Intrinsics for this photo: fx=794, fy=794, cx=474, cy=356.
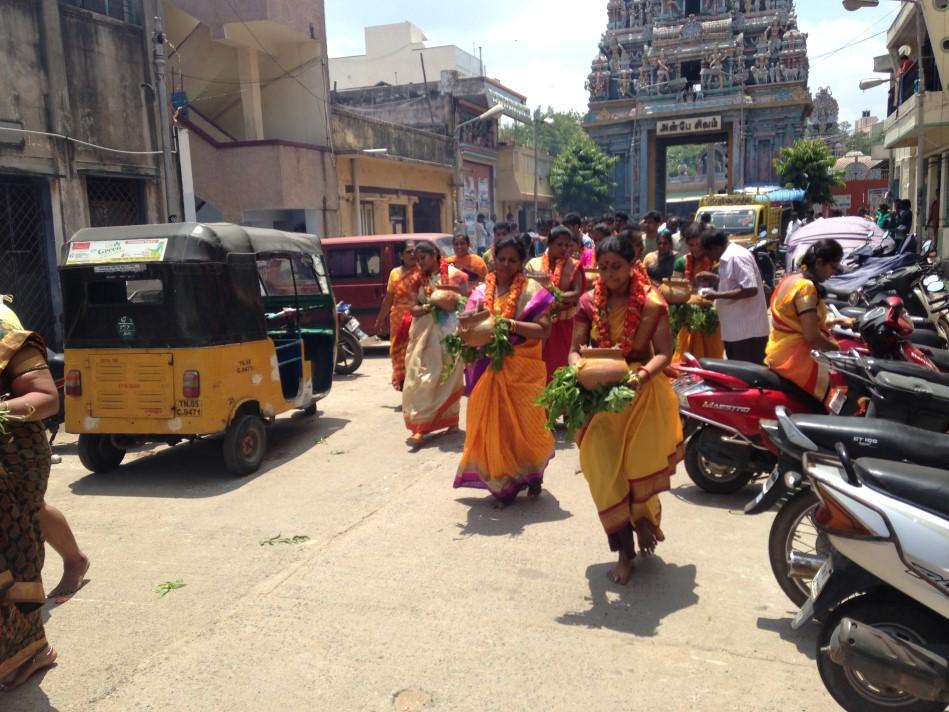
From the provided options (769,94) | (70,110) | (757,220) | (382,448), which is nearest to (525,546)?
(382,448)

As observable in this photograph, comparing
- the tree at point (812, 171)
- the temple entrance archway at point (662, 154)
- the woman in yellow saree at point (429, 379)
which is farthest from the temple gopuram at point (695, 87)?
the woman in yellow saree at point (429, 379)

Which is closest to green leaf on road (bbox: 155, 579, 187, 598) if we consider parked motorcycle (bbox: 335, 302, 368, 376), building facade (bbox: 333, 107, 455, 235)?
parked motorcycle (bbox: 335, 302, 368, 376)

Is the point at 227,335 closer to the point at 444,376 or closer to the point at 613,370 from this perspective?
the point at 444,376

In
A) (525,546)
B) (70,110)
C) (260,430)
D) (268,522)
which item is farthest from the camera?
(70,110)

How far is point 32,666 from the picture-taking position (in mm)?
3311

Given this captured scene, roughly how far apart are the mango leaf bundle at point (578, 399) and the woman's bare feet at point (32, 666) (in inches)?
97.4

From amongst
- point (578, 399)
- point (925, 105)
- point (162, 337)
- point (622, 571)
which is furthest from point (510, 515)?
point (925, 105)

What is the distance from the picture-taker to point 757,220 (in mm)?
19469

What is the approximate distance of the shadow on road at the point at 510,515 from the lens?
489 cm

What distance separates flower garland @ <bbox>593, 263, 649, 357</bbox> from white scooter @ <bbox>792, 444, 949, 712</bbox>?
4.24ft

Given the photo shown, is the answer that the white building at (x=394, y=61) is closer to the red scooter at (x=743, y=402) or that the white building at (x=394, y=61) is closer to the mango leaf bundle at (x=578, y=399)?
the red scooter at (x=743, y=402)

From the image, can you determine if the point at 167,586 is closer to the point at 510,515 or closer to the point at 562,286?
the point at 510,515

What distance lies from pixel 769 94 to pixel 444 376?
39.8m

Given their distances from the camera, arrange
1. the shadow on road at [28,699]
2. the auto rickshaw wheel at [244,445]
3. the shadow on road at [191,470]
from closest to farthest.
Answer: the shadow on road at [28,699] → the shadow on road at [191,470] → the auto rickshaw wheel at [244,445]
